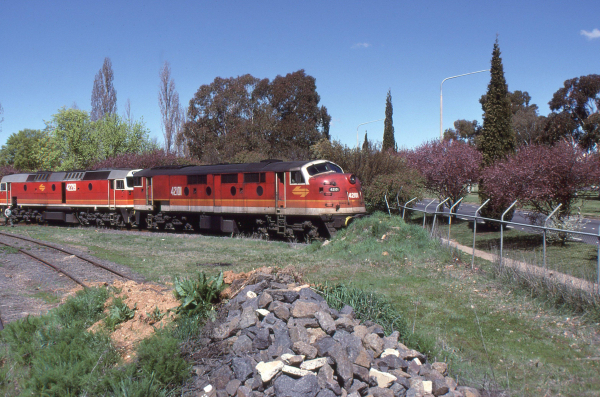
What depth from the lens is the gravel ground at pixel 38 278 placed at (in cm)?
923

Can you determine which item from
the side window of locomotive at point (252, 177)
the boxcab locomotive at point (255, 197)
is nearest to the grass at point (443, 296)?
the boxcab locomotive at point (255, 197)

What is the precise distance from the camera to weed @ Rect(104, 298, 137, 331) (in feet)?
22.0

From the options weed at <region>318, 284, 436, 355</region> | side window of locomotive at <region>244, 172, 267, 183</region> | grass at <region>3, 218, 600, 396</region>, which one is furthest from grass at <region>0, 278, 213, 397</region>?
side window of locomotive at <region>244, 172, 267, 183</region>

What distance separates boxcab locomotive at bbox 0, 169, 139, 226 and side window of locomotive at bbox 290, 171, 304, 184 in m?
12.0

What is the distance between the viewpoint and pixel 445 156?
25250 mm

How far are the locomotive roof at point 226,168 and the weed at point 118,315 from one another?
37.5 feet

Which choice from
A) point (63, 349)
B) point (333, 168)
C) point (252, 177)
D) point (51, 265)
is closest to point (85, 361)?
point (63, 349)

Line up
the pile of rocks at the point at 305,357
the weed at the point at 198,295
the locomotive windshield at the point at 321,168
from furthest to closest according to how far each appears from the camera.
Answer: the locomotive windshield at the point at 321,168
the weed at the point at 198,295
the pile of rocks at the point at 305,357

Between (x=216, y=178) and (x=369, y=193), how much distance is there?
8.14 m

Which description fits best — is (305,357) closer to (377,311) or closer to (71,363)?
(377,311)

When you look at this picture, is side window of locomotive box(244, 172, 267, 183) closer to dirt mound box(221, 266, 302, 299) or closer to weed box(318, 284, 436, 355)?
dirt mound box(221, 266, 302, 299)

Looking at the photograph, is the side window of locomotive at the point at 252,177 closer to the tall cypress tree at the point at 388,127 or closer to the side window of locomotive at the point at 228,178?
the side window of locomotive at the point at 228,178

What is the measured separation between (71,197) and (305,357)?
2796 cm

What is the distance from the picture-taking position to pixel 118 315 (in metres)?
6.75
